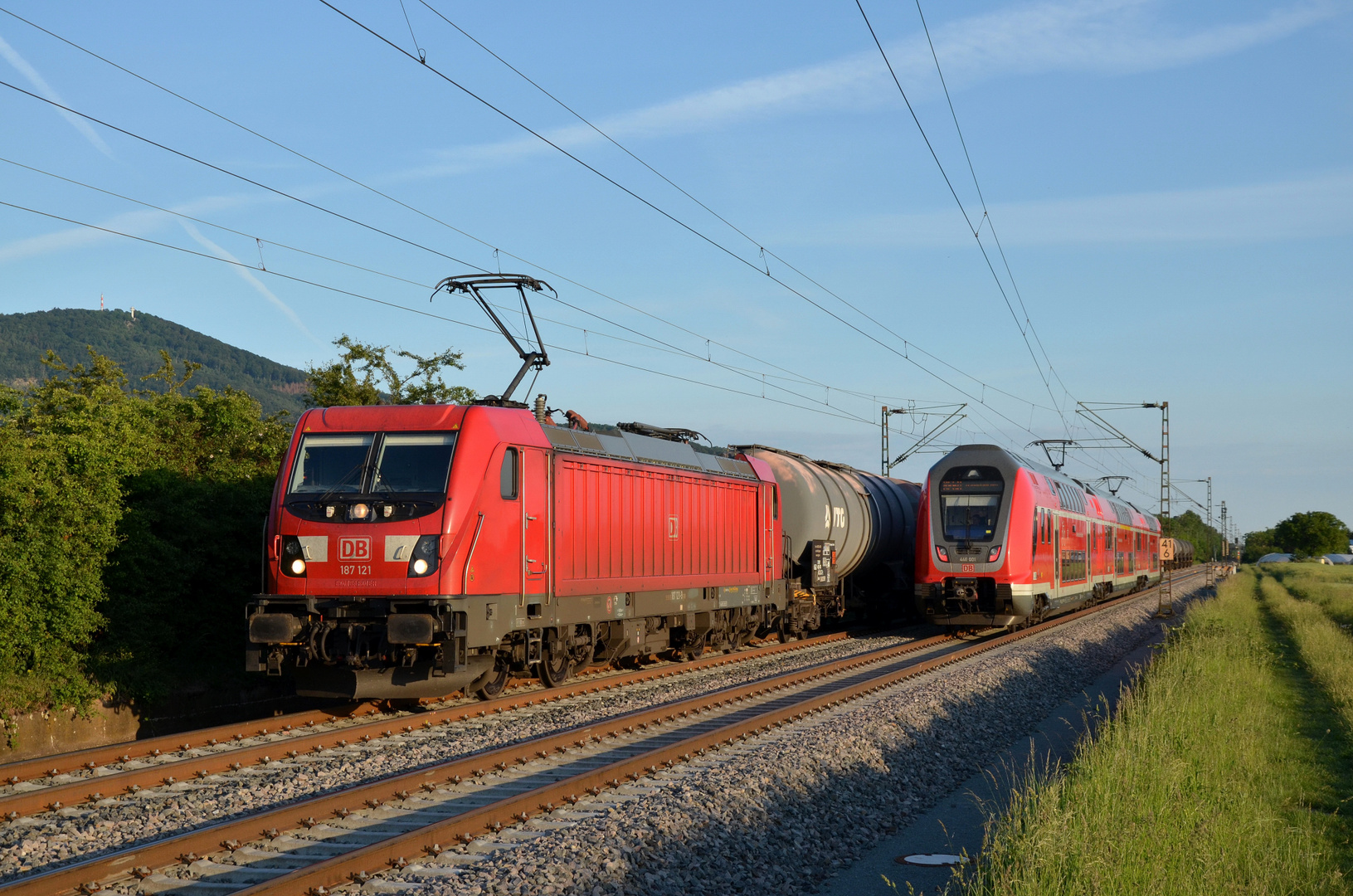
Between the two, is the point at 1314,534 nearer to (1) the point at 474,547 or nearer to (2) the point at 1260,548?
(2) the point at 1260,548

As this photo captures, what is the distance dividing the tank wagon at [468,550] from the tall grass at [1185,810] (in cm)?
644

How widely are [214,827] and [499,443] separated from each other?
21.4 feet

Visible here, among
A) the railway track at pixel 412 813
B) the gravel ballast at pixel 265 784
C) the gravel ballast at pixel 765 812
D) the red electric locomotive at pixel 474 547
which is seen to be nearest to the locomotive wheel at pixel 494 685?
the red electric locomotive at pixel 474 547

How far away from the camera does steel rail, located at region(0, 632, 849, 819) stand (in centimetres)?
866

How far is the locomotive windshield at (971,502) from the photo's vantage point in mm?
24594

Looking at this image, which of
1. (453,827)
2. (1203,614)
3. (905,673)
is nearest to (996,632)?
(1203,614)

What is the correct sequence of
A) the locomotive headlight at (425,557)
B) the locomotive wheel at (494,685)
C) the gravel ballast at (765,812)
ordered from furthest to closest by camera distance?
the locomotive wheel at (494,685), the locomotive headlight at (425,557), the gravel ballast at (765,812)

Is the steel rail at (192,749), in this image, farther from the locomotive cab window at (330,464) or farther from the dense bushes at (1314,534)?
the dense bushes at (1314,534)

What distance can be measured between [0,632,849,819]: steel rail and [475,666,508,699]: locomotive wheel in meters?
0.35

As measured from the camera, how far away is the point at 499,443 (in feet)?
43.8

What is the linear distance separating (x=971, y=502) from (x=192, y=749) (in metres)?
18.2

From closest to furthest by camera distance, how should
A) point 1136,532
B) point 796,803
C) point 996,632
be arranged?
point 796,803 → point 996,632 → point 1136,532

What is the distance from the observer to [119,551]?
44.1ft

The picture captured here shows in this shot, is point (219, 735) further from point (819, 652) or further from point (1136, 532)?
point (1136, 532)
